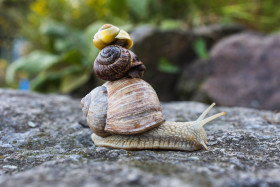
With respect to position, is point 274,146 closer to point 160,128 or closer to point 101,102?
point 160,128

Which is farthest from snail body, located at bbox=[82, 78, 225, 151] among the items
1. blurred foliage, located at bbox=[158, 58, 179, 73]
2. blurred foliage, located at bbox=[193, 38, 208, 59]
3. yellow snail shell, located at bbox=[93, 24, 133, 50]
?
blurred foliage, located at bbox=[193, 38, 208, 59]

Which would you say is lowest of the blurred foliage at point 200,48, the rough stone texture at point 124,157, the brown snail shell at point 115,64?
the rough stone texture at point 124,157

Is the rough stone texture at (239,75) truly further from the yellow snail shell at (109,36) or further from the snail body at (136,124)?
the yellow snail shell at (109,36)

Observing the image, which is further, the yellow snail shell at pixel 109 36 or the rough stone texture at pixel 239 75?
the rough stone texture at pixel 239 75

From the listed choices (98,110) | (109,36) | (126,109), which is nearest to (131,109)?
(126,109)

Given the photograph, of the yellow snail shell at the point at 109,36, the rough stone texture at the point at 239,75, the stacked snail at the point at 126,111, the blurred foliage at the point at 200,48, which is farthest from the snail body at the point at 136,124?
the blurred foliage at the point at 200,48

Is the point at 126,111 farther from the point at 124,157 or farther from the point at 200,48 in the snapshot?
the point at 200,48
